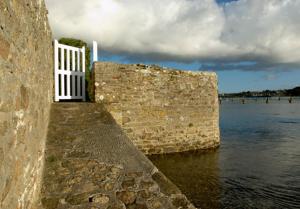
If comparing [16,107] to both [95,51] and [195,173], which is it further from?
[95,51]

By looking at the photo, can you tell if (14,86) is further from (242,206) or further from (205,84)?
(205,84)

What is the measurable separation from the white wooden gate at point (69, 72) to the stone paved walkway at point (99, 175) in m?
3.15

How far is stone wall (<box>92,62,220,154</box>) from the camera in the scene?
9773 millimetres

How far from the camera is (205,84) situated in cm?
1253

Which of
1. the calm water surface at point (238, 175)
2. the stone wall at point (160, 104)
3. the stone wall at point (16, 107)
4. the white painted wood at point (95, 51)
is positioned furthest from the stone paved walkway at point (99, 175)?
the white painted wood at point (95, 51)

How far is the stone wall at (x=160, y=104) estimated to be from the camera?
9.77 meters

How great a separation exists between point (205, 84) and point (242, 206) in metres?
6.87

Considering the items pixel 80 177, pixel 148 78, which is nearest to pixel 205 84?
pixel 148 78

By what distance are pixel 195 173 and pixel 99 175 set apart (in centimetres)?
475

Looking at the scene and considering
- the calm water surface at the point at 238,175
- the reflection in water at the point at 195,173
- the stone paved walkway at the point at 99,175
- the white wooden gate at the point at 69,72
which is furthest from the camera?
the white wooden gate at the point at 69,72

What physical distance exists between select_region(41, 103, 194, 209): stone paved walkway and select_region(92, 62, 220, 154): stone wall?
355 centimetres

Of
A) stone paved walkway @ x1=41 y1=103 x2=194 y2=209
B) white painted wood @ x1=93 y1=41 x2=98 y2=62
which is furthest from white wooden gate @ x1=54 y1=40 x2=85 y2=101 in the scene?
stone paved walkway @ x1=41 y1=103 x2=194 y2=209

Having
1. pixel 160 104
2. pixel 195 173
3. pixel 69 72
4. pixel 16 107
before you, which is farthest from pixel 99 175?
pixel 160 104

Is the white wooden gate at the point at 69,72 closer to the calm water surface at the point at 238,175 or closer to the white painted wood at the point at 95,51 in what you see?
the white painted wood at the point at 95,51
